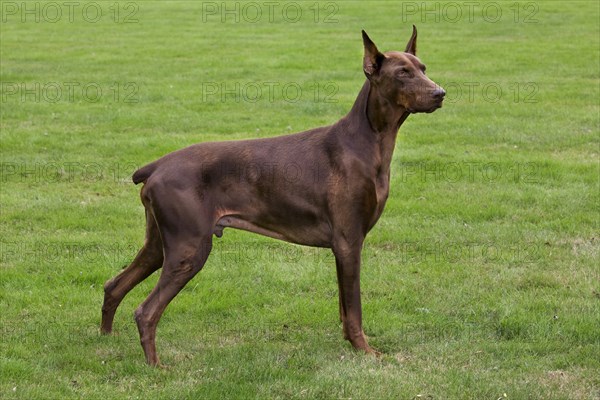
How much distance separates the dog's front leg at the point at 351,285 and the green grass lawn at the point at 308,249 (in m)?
0.19

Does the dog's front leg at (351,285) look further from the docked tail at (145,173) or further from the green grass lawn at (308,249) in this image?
the docked tail at (145,173)

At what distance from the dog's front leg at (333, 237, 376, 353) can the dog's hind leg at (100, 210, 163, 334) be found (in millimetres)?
1304

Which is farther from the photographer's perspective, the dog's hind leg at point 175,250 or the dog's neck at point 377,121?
the dog's neck at point 377,121

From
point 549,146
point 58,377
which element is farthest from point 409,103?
point 549,146

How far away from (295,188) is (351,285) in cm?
79

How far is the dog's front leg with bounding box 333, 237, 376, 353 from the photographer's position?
21.9 ft

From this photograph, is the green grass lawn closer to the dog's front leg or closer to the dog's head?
the dog's front leg

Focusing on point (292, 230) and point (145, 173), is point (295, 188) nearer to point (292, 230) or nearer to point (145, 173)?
point (292, 230)

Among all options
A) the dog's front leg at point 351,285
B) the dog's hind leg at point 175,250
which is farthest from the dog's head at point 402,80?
the dog's hind leg at point 175,250

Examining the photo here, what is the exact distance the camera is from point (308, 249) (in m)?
9.55

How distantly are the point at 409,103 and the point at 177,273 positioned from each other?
6.43 ft

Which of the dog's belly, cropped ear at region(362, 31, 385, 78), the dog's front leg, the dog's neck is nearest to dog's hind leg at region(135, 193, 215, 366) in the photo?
the dog's belly

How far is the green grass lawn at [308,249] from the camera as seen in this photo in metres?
6.48

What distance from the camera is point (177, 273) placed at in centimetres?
650
